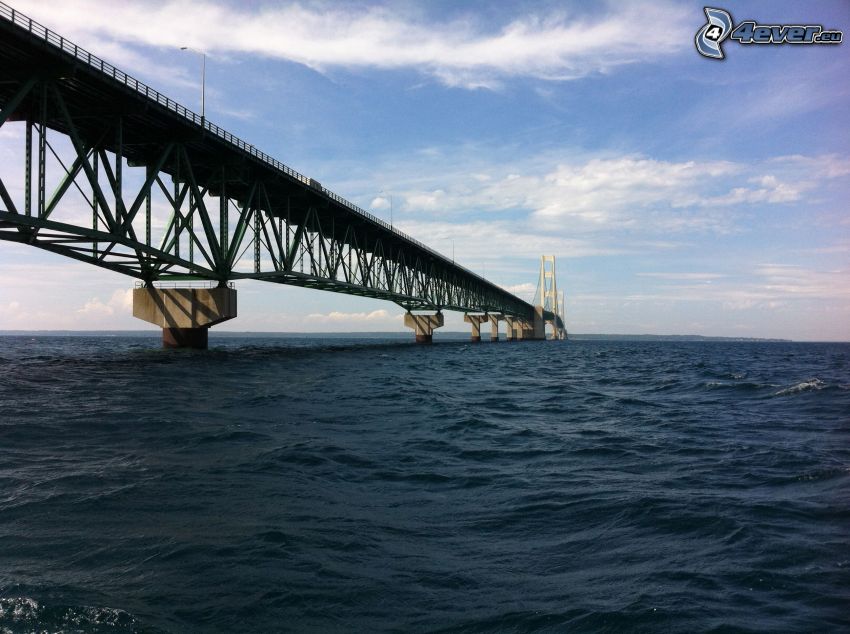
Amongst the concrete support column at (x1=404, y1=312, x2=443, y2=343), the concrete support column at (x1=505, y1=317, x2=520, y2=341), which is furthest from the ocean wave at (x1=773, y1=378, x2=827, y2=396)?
the concrete support column at (x1=505, y1=317, x2=520, y2=341)

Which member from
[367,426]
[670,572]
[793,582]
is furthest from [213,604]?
[367,426]

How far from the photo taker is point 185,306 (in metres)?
44.2

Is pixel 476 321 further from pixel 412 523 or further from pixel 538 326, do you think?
pixel 412 523

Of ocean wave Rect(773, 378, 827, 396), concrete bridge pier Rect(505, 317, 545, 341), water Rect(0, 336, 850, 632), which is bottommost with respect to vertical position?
ocean wave Rect(773, 378, 827, 396)

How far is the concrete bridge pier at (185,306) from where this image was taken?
4341 centimetres

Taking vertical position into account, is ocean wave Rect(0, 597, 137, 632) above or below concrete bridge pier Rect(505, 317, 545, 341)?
below

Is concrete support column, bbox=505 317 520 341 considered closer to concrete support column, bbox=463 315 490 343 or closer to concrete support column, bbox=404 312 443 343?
concrete support column, bbox=463 315 490 343

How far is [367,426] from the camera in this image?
14.4 m

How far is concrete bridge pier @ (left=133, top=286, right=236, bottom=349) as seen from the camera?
43406 mm

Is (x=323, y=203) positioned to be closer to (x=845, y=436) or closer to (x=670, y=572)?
(x=845, y=436)

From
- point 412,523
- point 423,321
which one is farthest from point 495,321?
point 412,523

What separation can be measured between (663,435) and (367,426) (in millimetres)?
7476

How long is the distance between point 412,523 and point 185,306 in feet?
136

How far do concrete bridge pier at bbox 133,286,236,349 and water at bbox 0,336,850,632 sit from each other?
2816cm
